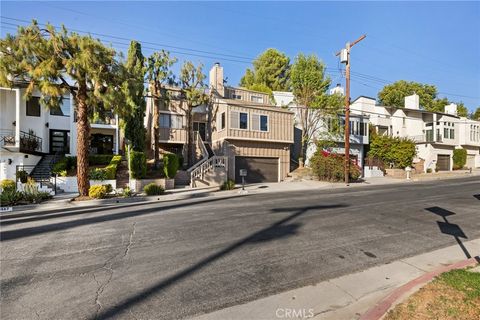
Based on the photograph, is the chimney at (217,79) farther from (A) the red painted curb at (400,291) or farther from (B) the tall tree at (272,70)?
(A) the red painted curb at (400,291)

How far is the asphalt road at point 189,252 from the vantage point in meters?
4.14

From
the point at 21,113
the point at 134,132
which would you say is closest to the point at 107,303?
the point at 134,132

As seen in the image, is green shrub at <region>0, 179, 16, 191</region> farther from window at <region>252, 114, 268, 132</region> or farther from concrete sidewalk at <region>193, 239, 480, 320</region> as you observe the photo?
window at <region>252, 114, 268, 132</region>

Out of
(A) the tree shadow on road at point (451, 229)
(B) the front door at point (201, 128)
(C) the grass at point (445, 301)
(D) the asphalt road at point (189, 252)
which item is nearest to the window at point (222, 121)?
(B) the front door at point (201, 128)

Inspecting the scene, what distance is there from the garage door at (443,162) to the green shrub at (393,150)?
28.9ft

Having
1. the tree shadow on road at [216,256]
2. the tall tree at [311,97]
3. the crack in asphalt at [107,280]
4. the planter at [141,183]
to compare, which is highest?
the tall tree at [311,97]

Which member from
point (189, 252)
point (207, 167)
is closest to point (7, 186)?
point (207, 167)

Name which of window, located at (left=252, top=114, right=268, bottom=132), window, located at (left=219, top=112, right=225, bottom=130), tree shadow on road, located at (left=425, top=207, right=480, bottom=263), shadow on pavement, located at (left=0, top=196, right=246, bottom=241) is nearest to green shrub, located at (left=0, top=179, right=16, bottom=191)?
shadow on pavement, located at (left=0, top=196, right=246, bottom=241)

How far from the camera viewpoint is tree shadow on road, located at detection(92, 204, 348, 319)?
12.8 feet

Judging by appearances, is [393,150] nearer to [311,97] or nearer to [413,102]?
[311,97]

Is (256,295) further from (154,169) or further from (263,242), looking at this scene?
(154,169)

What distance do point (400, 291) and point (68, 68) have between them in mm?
15793

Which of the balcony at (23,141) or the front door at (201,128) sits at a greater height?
the front door at (201,128)

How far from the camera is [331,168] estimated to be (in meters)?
23.6
